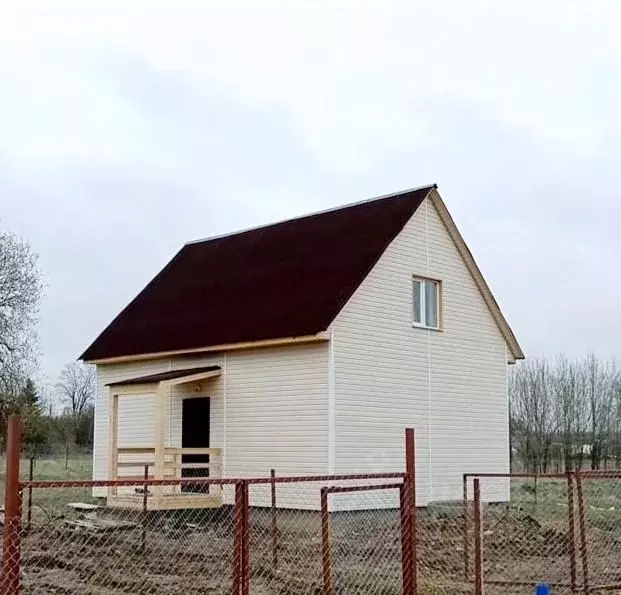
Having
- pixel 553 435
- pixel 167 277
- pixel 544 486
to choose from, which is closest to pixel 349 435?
pixel 167 277

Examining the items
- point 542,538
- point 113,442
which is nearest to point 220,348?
point 113,442

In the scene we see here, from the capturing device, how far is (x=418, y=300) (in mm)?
21125

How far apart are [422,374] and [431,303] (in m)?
1.81

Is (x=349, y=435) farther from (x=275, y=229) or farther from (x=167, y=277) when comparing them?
(x=167, y=277)

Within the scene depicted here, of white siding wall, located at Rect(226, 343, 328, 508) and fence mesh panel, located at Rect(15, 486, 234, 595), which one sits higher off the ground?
white siding wall, located at Rect(226, 343, 328, 508)

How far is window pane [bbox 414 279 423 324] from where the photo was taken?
21000mm

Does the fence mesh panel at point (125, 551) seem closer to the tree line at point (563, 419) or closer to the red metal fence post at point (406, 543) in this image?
the red metal fence post at point (406, 543)

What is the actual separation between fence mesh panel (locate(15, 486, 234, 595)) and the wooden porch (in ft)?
0.97

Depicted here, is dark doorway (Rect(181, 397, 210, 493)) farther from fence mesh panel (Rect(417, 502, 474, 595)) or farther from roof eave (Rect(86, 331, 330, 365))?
fence mesh panel (Rect(417, 502, 474, 595))

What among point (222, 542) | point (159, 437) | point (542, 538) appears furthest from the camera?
point (159, 437)

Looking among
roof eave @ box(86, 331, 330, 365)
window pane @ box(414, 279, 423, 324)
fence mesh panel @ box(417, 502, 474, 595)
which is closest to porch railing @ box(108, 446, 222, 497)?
roof eave @ box(86, 331, 330, 365)

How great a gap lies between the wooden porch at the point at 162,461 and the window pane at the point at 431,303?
16.1 feet

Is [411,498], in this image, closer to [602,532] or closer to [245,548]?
[245,548]

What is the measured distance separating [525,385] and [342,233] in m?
38.6
